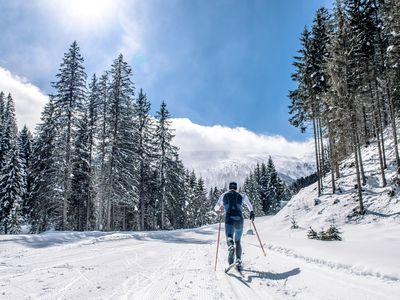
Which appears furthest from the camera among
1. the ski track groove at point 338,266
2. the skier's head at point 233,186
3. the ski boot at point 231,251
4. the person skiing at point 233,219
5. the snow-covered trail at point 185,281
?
the skier's head at point 233,186

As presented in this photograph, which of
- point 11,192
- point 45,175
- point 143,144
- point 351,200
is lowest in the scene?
point 351,200

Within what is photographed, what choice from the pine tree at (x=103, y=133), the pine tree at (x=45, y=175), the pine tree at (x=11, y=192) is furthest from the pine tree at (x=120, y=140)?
the pine tree at (x=11, y=192)

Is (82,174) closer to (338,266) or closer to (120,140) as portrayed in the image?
(120,140)

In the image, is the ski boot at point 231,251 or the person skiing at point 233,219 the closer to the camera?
the ski boot at point 231,251

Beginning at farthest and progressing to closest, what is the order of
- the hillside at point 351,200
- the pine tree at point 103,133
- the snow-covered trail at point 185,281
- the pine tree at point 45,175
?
1. the pine tree at point 103,133
2. the pine tree at point 45,175
3. the hillside at point 351,200
4. the snow-covered trail at point 185,281

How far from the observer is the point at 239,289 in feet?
18.8

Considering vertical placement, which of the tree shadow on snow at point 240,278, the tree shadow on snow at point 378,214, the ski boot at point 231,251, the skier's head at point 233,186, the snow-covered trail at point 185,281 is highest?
the skier's head at point 233,186

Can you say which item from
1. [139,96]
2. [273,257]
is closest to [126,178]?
[139,96]

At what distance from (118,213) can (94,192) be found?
6.41 m

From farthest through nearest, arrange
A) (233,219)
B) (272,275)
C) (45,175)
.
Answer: (45,175), (233,219), (272,275)

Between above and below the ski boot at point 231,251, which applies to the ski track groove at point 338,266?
below

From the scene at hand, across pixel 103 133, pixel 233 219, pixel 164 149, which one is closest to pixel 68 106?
pixel 103 133

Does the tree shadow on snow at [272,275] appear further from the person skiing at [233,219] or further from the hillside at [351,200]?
the hillside at [351,200]

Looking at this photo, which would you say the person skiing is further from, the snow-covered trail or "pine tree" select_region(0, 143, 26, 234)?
"pine tree" select_region(0, 143, 26, 234)
